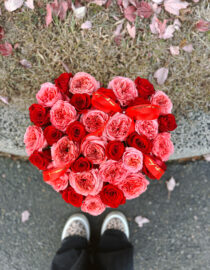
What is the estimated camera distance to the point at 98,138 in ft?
3.25

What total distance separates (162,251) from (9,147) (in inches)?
60.4

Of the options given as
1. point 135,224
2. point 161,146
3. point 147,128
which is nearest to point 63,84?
point 147,128

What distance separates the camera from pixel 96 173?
100 centimetres

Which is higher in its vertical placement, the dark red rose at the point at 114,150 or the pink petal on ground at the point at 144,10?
the pink petal on ground at the point at 144,10

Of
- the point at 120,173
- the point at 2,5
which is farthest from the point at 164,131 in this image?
the point at 2,5

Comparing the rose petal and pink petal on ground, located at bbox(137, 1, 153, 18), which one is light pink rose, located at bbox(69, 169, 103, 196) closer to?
the rose petal

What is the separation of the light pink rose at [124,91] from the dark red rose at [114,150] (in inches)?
8.6

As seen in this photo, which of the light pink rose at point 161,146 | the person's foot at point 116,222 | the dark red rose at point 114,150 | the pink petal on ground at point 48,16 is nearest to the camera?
the dark red rose at point 114,150

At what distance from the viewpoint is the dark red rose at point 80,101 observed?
1.02 meters

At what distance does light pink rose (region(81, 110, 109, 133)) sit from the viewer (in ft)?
3.30

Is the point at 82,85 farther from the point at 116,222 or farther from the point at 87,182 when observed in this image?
the point at 116,222

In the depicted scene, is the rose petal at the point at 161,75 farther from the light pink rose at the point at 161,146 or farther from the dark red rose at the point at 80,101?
the dark red rose at the point at 80,101

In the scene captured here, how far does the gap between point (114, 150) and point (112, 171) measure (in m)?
0.10

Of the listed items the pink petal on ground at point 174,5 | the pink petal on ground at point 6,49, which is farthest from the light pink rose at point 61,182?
the pink petal on ground at point 174,5
